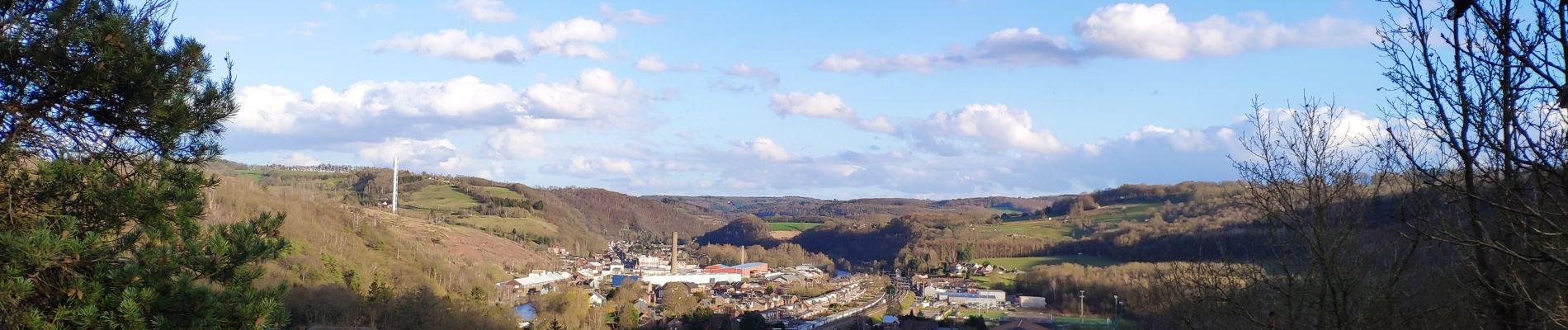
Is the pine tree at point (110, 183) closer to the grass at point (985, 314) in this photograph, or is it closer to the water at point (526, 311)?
the water at point (526, 311)

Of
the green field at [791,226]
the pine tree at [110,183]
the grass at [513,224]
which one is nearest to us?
the pine tree at [110,183]

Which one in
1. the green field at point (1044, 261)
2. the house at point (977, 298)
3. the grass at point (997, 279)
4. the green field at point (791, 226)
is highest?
the green field at point (791, 226)

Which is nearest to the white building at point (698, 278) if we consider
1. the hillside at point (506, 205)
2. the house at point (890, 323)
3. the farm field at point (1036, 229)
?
the hillside at point (506, 205)

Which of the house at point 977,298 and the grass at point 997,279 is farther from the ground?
the grass at point 997,279

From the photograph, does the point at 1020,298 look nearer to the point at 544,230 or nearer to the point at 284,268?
the point at 284,268

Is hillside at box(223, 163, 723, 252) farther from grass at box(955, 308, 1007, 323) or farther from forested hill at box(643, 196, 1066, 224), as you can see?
grass at box(955, 308, 1007, 323)

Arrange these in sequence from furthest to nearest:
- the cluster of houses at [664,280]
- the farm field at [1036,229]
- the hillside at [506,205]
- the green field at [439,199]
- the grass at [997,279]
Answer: the green field at [439,199] < the hillside at [506,205] < the farm field at [1036,229] < the grass at [997,279] < the cluster of houses at [664,280]
